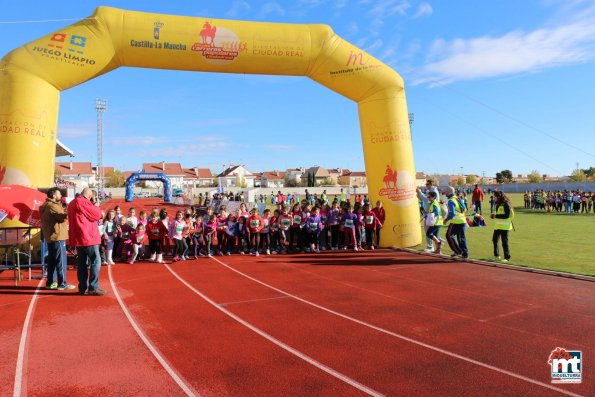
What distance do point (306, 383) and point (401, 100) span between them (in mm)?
10524

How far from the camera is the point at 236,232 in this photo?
39.2 ft

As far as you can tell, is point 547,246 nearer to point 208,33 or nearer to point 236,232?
point 236,232

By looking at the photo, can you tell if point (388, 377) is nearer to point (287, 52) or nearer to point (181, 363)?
point (181, 363)

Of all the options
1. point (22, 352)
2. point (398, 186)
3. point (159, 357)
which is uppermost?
point (398, 186)

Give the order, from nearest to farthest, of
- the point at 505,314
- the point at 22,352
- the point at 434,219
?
the point at 22,352 → the point at 505,314 → the point at 434,219

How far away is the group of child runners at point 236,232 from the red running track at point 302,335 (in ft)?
8.02

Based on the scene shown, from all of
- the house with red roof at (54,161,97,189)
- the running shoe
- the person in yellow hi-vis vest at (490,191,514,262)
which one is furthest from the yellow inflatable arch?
the house with red roof at (54,161,97,189)

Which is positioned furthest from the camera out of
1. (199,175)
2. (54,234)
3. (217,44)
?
(199,175)

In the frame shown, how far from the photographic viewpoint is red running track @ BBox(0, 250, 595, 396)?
150 inches

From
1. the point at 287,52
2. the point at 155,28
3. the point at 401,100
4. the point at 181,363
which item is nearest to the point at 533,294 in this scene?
the point at 181,363

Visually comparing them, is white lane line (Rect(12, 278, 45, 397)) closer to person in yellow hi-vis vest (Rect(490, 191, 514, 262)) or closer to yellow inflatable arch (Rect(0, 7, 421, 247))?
yellow inflatable arch (Rect(0, 7, 421, 247))

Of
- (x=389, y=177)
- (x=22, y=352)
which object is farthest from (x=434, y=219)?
(x=22, y=352)

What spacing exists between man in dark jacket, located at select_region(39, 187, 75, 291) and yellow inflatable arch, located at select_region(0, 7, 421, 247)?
3018 millimetres

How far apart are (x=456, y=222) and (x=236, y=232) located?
251 inches
